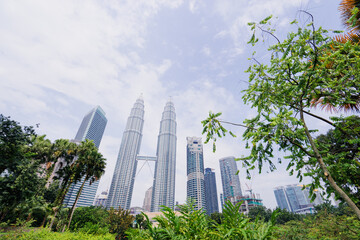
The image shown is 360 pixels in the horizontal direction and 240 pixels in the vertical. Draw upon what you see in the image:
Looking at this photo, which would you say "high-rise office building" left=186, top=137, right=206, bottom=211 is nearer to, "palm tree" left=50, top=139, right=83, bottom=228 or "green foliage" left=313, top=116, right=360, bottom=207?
"palm tree" left=50, top=139, right=83, bottom=228

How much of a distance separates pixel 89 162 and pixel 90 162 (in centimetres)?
12

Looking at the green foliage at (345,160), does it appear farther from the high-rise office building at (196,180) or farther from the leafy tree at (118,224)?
the high-rise office building at (196,180)

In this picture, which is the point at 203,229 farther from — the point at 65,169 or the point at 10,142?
the point at 65,169

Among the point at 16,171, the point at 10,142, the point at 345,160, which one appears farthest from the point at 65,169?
the point at 345,160

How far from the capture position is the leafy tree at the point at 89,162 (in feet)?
65.5

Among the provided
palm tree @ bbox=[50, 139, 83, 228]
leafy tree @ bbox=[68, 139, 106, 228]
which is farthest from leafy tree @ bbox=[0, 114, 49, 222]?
leafy tree @ bbox=[68, 139, 106, 228]

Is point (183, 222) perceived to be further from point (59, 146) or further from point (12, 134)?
point (59, 146)

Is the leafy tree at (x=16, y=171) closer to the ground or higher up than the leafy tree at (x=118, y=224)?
higher up

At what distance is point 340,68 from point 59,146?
93.7 feet

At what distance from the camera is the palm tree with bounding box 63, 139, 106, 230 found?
786 inches

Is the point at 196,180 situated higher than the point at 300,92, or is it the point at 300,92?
the point at 196,180

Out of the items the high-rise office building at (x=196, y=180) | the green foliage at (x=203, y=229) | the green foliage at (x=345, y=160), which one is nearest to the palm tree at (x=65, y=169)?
the green foliage at (x=203, y=229)

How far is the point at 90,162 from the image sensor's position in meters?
20.0

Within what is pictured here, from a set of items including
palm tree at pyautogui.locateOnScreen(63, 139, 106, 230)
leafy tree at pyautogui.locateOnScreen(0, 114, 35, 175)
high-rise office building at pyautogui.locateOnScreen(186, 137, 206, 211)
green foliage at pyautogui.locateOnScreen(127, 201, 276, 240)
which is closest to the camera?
green foliage at pyautogui.locateOnScreen(127, 201, 276, 240)
